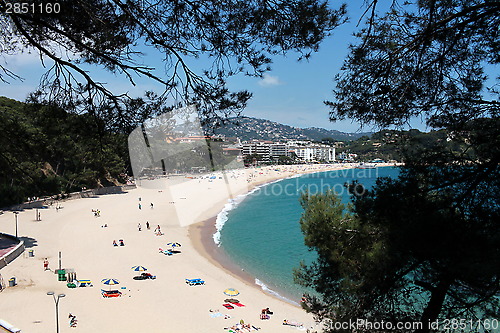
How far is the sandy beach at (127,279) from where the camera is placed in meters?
8.34

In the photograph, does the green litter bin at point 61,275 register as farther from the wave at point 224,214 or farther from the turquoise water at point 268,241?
the wave at point 224,214

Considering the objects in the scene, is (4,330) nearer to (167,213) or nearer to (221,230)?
(221,230)

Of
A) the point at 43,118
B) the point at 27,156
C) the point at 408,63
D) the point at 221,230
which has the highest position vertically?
the point at 408,63

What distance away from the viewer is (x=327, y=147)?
104562 millimetres

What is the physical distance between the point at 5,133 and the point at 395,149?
4.56 metres

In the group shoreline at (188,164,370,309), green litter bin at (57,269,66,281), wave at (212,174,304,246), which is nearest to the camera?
green litter bin at (57,269,66,281)

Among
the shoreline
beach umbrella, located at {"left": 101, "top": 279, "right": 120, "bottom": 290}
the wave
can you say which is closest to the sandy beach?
the shoreline

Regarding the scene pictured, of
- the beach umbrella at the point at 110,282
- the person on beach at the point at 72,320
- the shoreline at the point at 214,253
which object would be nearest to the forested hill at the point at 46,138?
the person on beach at the point at 72,320

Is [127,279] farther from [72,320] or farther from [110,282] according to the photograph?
[72,320]

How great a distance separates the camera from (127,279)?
1115 cm

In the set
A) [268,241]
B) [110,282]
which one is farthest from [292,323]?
[268,241]

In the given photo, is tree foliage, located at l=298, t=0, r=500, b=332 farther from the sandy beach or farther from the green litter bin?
the green litter bin

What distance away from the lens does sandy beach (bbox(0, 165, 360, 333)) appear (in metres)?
8.34

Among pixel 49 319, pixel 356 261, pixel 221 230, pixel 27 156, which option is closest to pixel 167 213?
pixel 221 230
